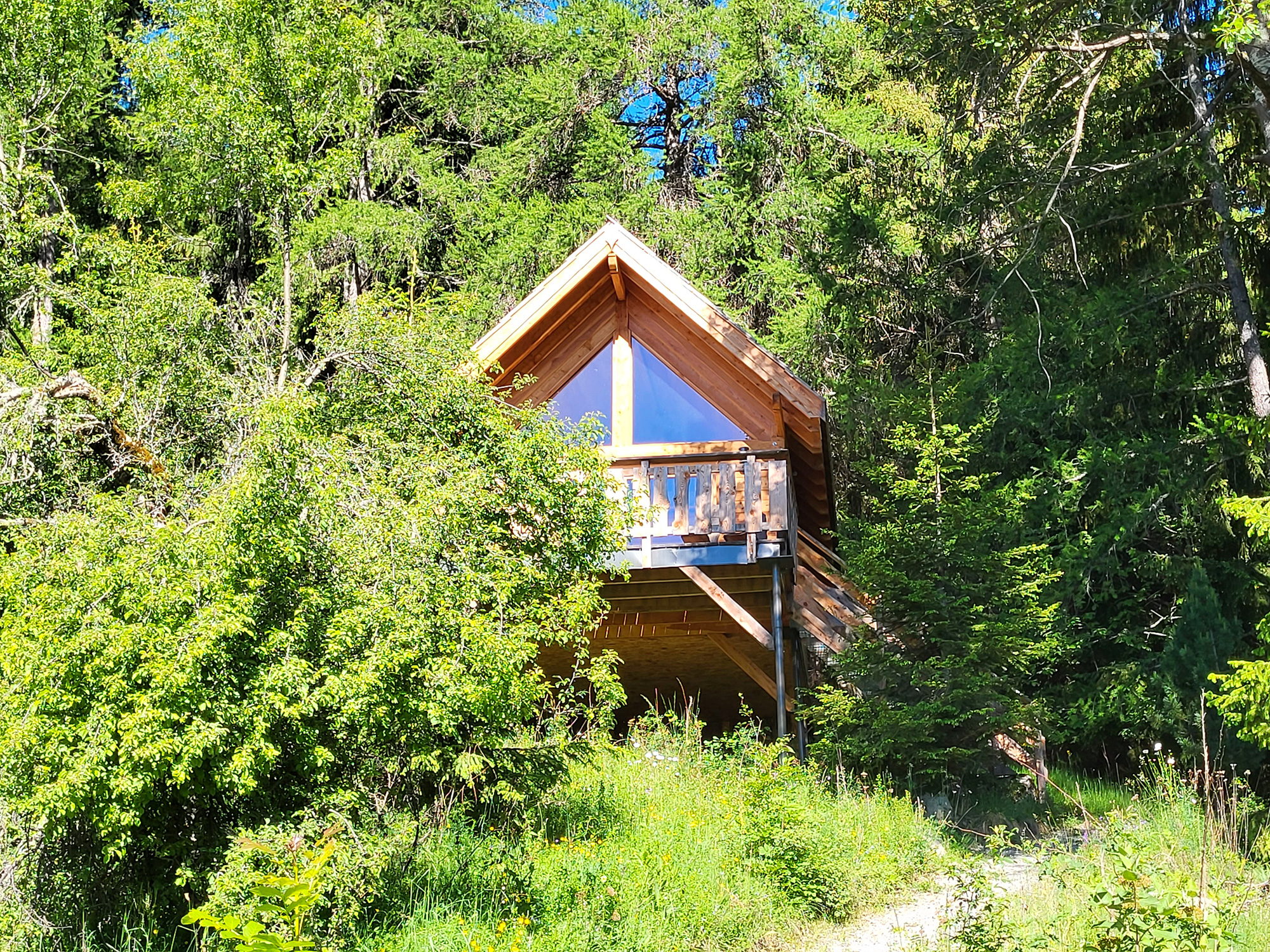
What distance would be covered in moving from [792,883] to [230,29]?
1416cm

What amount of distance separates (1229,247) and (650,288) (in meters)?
6.45

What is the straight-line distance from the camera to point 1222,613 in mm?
14125

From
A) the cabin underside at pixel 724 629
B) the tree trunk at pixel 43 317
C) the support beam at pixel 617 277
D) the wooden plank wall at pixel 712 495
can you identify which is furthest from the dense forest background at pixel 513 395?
the support beam at pixel 617 277

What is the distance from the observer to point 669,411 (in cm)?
1320

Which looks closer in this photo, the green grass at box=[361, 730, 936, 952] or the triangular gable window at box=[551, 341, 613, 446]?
the green grass at box=[361, 730, 936, 952]

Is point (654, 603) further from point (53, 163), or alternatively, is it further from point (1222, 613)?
point (53, 163)

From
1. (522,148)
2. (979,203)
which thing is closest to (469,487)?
(979,203)

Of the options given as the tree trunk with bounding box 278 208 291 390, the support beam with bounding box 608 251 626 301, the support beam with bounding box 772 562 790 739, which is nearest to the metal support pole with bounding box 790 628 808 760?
the support beam with bounding box 772 562 790 739

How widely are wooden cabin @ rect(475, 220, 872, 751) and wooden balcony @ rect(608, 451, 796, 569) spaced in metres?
0.02

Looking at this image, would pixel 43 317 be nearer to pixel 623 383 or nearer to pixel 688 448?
pixel 623 383

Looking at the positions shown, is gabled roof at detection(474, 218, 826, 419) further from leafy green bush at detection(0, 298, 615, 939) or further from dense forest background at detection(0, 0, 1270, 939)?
leafy green bush at detection(0, 298, 615, 939)

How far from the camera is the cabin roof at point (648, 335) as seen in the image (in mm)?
11992

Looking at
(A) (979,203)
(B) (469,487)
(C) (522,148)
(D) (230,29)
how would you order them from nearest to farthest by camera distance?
(B) (469,487), (A) (979,203), (D) (230,29), (C) (522,148)

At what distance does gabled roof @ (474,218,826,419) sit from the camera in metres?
11.9
